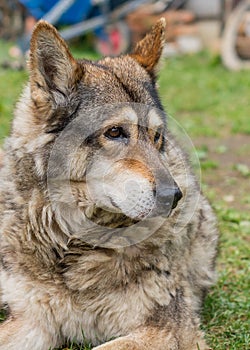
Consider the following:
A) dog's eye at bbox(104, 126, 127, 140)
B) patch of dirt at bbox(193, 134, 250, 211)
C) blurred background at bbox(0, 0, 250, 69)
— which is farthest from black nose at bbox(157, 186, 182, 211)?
blurred background at bbox(0, 0, 250, 69)

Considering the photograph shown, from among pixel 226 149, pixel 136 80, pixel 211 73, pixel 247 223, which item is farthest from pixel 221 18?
pixel 136 80

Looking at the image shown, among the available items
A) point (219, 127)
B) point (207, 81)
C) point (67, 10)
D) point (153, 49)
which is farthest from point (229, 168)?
point (67, 10)

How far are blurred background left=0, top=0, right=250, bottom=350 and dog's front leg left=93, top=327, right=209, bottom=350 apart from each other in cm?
26

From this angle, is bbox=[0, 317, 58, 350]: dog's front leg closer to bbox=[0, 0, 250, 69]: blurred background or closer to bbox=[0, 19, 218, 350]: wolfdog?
bbox=[0, 19, 218, 350]: wolfdog

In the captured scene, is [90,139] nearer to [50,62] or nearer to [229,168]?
[50,62]

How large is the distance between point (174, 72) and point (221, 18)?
10.5 feet

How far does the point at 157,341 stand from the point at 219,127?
664cm

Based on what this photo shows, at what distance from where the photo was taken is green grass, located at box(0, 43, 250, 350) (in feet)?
15.2

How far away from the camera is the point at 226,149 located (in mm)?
8992

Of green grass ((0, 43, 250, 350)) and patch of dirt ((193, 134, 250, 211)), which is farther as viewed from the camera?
patch of dirt ((193, 134, 250, 211))

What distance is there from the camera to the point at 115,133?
3.89 m

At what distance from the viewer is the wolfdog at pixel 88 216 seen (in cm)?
381

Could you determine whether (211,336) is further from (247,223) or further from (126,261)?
(247,223)

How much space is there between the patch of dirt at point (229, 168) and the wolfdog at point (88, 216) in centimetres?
303
